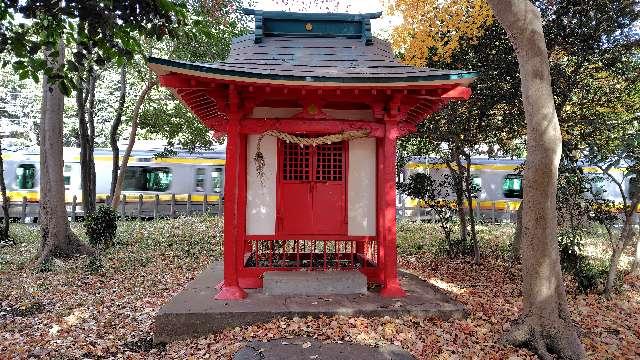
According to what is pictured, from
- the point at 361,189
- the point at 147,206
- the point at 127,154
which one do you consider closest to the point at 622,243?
the point at 361,189

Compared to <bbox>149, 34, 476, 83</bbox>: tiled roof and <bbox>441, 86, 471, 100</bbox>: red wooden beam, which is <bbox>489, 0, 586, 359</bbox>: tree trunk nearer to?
<bbox>149, 34, 476, 83</bbox>: tiled roof

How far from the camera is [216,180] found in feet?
71.3

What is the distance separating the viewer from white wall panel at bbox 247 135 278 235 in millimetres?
7398

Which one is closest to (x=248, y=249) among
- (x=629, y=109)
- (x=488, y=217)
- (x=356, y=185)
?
(x=356, y=185)

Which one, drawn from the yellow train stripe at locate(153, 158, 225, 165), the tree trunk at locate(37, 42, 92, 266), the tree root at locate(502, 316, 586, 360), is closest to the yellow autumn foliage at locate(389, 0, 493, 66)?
the tree root at locate(502, 316, 586, 360)

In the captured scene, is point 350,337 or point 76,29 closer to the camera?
point 76,29

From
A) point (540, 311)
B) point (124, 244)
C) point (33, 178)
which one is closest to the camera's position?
point (540, 311)

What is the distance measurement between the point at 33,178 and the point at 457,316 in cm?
2067

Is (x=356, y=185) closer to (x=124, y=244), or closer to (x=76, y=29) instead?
(x=76, y=29)

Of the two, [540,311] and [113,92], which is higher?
[113,92]

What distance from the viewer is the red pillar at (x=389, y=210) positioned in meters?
7.24

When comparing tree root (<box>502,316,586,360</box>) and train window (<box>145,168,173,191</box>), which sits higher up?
train window (<box>145,168,173,191</box>)

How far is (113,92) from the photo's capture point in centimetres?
2872

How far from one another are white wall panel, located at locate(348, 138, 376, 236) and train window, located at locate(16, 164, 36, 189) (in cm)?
1880
